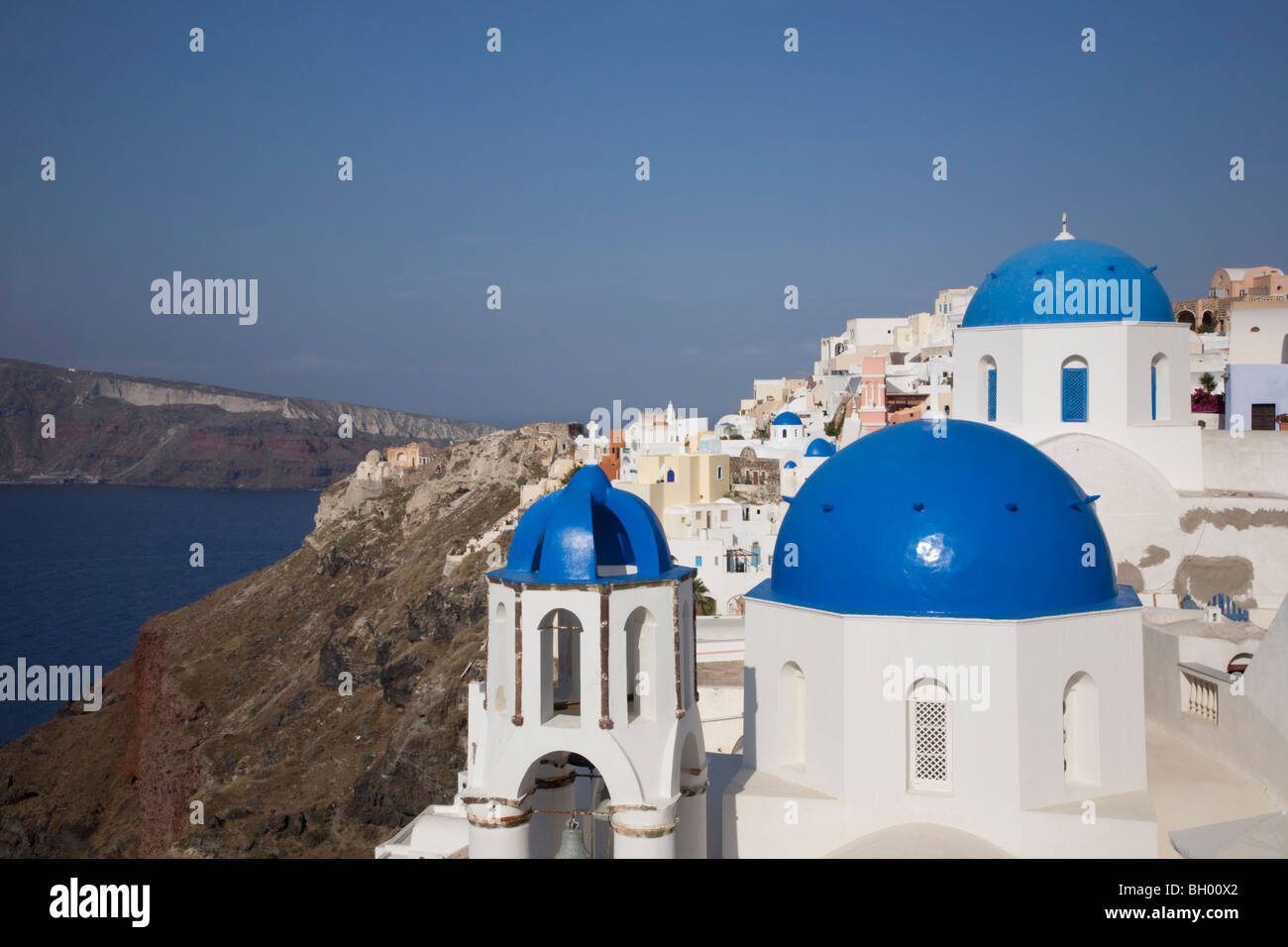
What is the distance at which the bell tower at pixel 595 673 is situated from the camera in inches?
361

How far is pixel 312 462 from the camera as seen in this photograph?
198500 mm

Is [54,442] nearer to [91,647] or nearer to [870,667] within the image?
[91,647]

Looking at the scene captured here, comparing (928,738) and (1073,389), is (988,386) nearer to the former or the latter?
(1073,389)

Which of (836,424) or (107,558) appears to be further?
(107,558)

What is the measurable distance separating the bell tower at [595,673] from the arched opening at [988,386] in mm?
10834

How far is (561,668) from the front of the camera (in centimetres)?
1088

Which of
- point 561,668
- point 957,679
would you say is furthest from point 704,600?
point 957,679

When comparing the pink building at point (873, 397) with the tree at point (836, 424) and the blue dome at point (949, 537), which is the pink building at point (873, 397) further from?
the blue dome at point (949, 537)

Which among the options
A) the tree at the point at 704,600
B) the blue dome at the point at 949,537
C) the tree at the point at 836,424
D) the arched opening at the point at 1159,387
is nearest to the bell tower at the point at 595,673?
the blue dome at the point at 949,537

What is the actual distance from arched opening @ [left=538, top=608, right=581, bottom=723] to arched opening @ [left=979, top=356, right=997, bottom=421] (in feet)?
34.8

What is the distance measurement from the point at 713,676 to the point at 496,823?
10.1 m

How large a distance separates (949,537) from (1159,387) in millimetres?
10630
